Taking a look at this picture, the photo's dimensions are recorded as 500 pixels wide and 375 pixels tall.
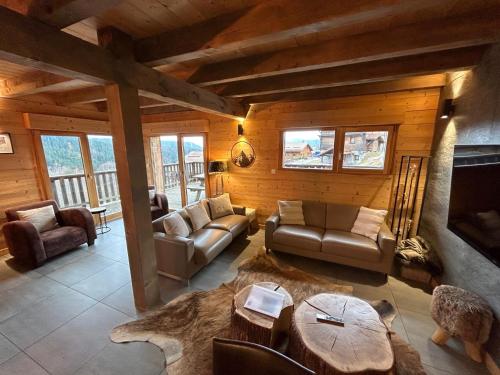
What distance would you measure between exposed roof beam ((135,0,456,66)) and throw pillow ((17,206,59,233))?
10.4 ft

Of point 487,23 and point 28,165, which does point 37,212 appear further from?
point 487,23

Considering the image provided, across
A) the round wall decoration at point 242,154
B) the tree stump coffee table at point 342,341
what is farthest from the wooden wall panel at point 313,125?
the tree stump coffee table at point 342,341

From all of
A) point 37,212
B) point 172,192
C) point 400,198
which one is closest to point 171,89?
point 37,212

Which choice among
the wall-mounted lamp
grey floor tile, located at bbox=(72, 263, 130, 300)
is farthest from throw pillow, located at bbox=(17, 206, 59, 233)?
the wall-mounted lamp

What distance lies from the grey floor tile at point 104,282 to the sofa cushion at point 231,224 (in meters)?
1.30

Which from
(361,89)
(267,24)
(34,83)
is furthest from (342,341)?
(34,83)

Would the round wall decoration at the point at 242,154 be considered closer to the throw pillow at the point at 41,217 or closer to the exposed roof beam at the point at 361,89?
the exposed roof beam at the point at 361,89

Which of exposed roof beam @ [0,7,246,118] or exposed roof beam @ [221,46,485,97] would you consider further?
exposed roof beam @ [221,46,485,97]

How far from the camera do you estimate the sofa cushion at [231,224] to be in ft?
10.8

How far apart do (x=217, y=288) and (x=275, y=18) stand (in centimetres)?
268

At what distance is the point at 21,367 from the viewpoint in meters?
1.57

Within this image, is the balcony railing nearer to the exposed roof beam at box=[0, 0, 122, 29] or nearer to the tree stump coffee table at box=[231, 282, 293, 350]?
the exposed roof beam at box=[0, 0, 122, 29]

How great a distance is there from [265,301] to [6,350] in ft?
7.29

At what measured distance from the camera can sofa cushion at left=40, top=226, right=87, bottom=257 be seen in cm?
300
